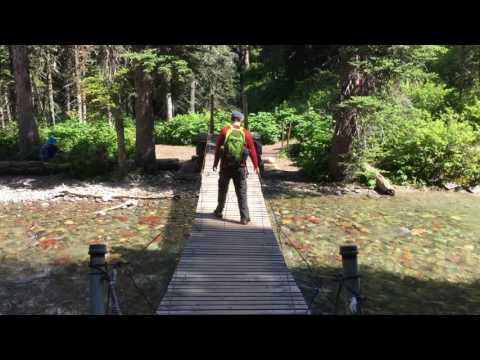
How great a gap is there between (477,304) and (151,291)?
5.35 m

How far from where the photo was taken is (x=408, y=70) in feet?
42.7

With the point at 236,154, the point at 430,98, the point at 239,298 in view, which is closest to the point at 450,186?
the point at 430,98

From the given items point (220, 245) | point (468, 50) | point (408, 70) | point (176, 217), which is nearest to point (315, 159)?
point (408, 70)

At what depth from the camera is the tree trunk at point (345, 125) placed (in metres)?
14.4

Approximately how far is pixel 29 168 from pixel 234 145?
36.9ft

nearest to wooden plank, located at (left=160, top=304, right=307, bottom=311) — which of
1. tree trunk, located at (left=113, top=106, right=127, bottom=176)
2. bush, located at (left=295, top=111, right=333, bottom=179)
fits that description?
tree trunk, located at (left=113, top=106, right=127, bottom=176)

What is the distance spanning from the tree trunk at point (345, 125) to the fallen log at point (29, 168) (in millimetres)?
9716

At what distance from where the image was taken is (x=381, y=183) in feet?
48.7

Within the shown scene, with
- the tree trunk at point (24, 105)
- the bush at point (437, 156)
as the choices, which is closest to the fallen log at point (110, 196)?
the tree trunk at point (24, 105)

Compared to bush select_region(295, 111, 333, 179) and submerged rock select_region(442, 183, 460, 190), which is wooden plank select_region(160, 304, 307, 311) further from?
submerged rock select_region(442, 183, 460, 190)

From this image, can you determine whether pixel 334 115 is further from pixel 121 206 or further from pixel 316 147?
pixel 121 206

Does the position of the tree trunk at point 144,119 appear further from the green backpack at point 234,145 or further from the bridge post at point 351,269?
the bridge post at point 351,269

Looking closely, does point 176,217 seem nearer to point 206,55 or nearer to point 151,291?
point 151,291

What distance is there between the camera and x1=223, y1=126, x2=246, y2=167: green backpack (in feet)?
25.7
